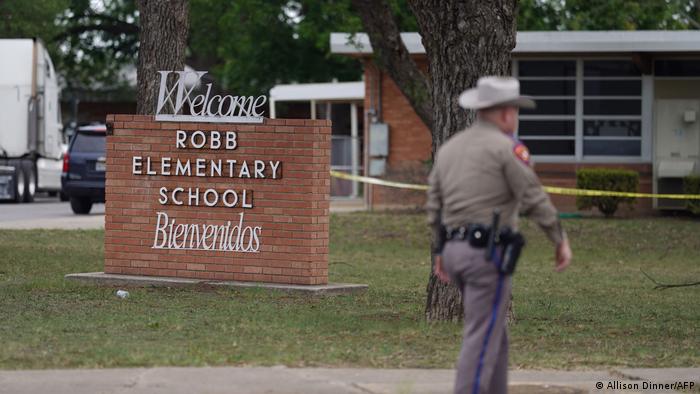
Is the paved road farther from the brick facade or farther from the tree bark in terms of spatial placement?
the tree bark

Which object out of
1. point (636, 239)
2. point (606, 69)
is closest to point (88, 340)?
point (636, 239)

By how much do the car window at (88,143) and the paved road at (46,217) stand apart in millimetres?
1383

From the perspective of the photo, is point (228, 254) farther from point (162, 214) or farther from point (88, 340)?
point (88, 340)

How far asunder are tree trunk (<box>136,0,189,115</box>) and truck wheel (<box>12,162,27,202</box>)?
56.9 ft

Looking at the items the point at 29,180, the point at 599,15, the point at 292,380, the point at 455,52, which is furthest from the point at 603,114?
the point at 292,380

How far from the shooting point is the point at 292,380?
821 cm

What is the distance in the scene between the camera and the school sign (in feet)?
42.0

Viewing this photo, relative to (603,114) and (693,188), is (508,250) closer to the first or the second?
(693,188)

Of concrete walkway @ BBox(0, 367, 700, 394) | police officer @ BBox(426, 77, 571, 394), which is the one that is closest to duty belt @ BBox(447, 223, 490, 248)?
police officer @ BBox(426, 77, 571, 394)

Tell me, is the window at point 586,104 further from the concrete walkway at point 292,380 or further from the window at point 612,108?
the concrete walkway at point 292,380

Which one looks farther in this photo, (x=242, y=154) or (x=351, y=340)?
(x=242, y=154)

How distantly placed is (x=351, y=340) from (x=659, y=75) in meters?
18.4

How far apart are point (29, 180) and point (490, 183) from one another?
26.7 m

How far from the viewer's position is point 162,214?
13461 mm
